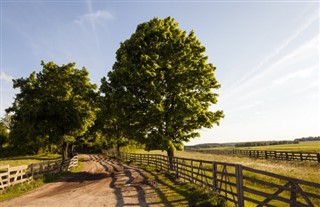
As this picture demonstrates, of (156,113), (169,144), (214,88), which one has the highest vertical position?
(214,88)

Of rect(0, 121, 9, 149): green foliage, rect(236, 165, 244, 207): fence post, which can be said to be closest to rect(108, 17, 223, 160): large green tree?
rect(236, 165, 244, 207): fence post

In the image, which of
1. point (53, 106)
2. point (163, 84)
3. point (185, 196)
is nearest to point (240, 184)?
point (185, 196)

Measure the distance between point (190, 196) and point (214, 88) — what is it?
13926 mm

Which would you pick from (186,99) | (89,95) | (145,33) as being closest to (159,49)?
(145,33)

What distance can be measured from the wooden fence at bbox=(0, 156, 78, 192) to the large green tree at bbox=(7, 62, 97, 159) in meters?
2.92

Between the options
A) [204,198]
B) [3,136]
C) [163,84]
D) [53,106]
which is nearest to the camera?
[204,198]

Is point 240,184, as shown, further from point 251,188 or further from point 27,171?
point 27,171

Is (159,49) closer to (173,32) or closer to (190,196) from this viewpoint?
(173,32)

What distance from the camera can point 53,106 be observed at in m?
31.2

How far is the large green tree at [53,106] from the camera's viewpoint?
31.0 m

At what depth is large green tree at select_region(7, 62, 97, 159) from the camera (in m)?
31.0

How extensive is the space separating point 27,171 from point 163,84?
13.4 m

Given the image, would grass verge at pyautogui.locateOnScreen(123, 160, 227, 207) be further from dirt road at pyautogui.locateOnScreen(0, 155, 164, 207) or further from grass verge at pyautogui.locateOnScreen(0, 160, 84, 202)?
grass verge at pyautogui.locateOnScreen(0, 160, 84, 202)

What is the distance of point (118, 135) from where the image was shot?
5862 cm
